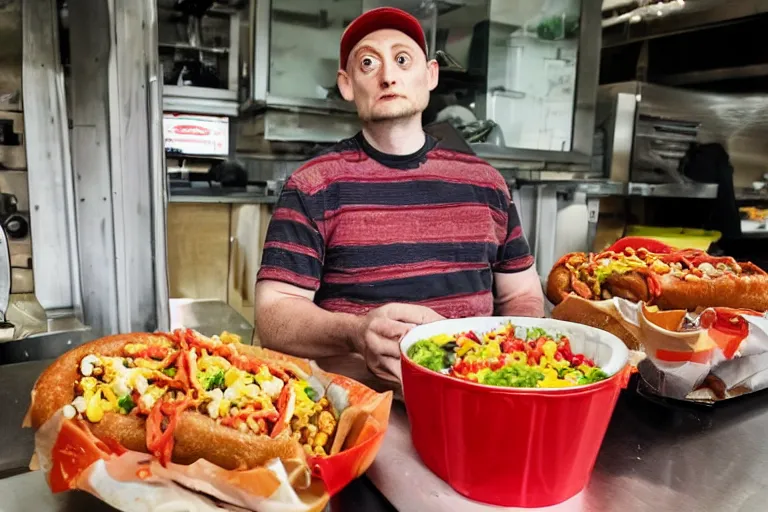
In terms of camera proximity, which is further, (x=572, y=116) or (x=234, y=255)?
(x=572, y=116)

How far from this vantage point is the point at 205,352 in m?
0.92

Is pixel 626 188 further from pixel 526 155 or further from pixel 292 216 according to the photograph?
pixel 292 216

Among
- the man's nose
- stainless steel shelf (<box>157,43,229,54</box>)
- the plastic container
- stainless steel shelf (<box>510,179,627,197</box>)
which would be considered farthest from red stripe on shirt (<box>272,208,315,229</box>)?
stainless steel shelf (<box>510,179,627,197</box>)

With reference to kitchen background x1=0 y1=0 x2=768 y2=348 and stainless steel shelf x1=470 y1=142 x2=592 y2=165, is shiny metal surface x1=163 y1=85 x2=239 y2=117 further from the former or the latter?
stainless steel shelf x1=470 y1=142 x2=592 y2=165

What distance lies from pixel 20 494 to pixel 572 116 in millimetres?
3486

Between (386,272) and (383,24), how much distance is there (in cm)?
59

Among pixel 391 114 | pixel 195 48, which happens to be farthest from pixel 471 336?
pixel 195 48

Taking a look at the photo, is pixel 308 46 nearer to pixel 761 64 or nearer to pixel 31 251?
pixel 31 251

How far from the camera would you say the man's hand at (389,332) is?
0.99 m

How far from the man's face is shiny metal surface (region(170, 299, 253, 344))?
0.78 m

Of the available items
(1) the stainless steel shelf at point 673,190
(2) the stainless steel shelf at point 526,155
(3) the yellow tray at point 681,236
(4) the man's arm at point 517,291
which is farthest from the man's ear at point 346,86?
(1) the stainless steel shelf at point 673,190

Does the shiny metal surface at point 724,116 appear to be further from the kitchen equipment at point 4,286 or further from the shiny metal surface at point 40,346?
the kitchen equipment at point 4,286

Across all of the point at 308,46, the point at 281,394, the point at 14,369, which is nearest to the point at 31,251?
the point at 14,369

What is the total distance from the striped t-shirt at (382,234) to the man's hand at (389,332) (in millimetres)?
401
